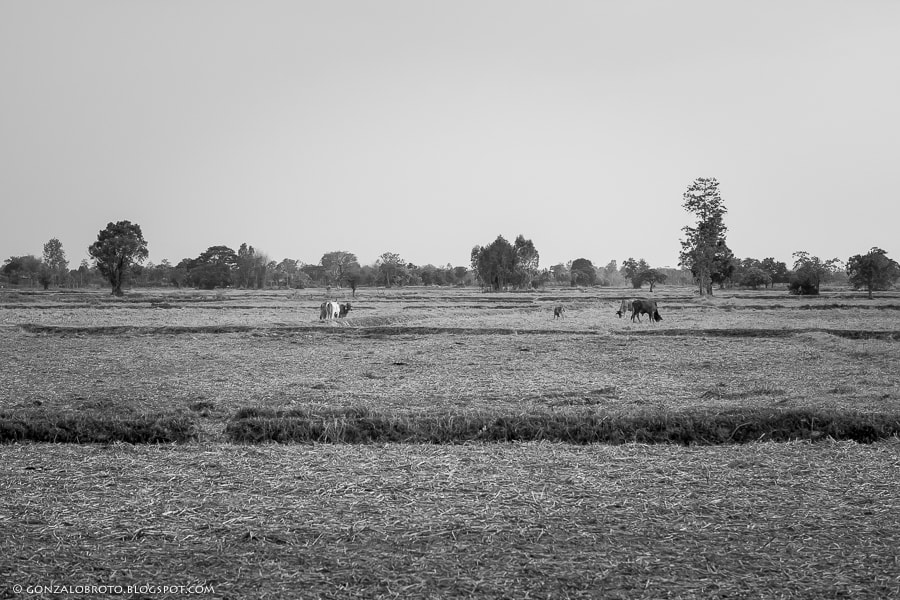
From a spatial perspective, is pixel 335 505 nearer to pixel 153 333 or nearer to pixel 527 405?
pixel 527 405

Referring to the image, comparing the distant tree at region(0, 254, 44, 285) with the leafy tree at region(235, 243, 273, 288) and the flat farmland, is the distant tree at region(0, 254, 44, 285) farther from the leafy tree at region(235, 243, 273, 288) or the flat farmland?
the flat farmland

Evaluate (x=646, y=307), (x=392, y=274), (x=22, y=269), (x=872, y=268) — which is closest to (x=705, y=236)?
(x=872, y=268)

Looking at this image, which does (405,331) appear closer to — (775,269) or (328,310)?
(328,310)

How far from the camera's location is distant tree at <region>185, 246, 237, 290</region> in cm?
12638

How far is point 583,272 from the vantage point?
172250 mm

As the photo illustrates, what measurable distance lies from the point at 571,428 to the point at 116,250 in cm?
8346

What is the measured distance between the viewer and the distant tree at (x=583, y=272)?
170m

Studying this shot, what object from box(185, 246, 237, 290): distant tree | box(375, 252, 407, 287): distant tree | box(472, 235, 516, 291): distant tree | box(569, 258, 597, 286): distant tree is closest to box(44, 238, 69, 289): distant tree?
box(185, 246, 237, 290): distant tree

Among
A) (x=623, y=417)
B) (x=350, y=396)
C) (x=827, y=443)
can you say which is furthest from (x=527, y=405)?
(x=827, y=443)

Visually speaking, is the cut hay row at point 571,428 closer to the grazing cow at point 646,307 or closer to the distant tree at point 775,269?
the grazing cow at point 646,307

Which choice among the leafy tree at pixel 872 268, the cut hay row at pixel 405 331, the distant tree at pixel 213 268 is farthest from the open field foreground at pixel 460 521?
the distant tree at pixel 213 268

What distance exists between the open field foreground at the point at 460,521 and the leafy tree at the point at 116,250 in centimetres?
8059

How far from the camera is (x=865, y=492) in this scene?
19.7ft

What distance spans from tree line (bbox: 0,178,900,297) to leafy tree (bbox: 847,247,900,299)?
3.9 inches
